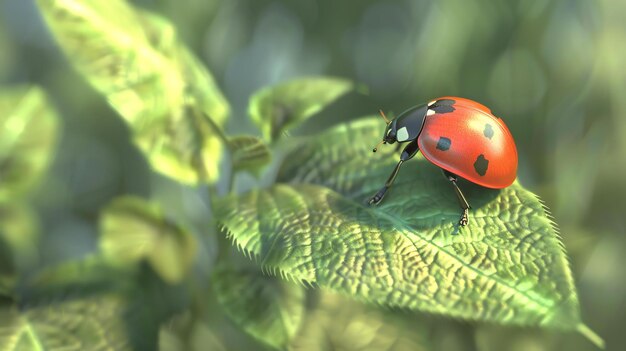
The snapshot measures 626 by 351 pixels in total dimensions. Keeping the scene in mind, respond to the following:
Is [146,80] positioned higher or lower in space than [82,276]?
higher

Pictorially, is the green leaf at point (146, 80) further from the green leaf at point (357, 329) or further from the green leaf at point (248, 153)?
the green leaf at point (357, 329)

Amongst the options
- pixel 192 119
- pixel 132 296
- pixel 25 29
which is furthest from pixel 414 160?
pixel 25 29

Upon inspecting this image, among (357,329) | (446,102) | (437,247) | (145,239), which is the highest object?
(446,102)

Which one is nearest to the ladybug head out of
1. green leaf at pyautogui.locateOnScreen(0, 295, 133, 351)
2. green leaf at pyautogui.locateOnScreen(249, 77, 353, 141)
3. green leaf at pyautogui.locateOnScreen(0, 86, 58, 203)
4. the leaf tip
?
green leaf at pyautogui.locateOnScreen(249, 77, 353, 141)

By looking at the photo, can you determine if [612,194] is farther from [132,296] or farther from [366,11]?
[132,296]

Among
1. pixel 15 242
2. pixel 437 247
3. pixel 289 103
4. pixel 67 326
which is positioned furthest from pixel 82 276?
pixel 437 247

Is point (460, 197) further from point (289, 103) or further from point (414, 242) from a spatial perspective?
point (289, 103)

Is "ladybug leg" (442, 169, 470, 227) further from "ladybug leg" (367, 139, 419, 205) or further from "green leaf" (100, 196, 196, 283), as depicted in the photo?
"green leaf" (100, 196, 196, 283)
